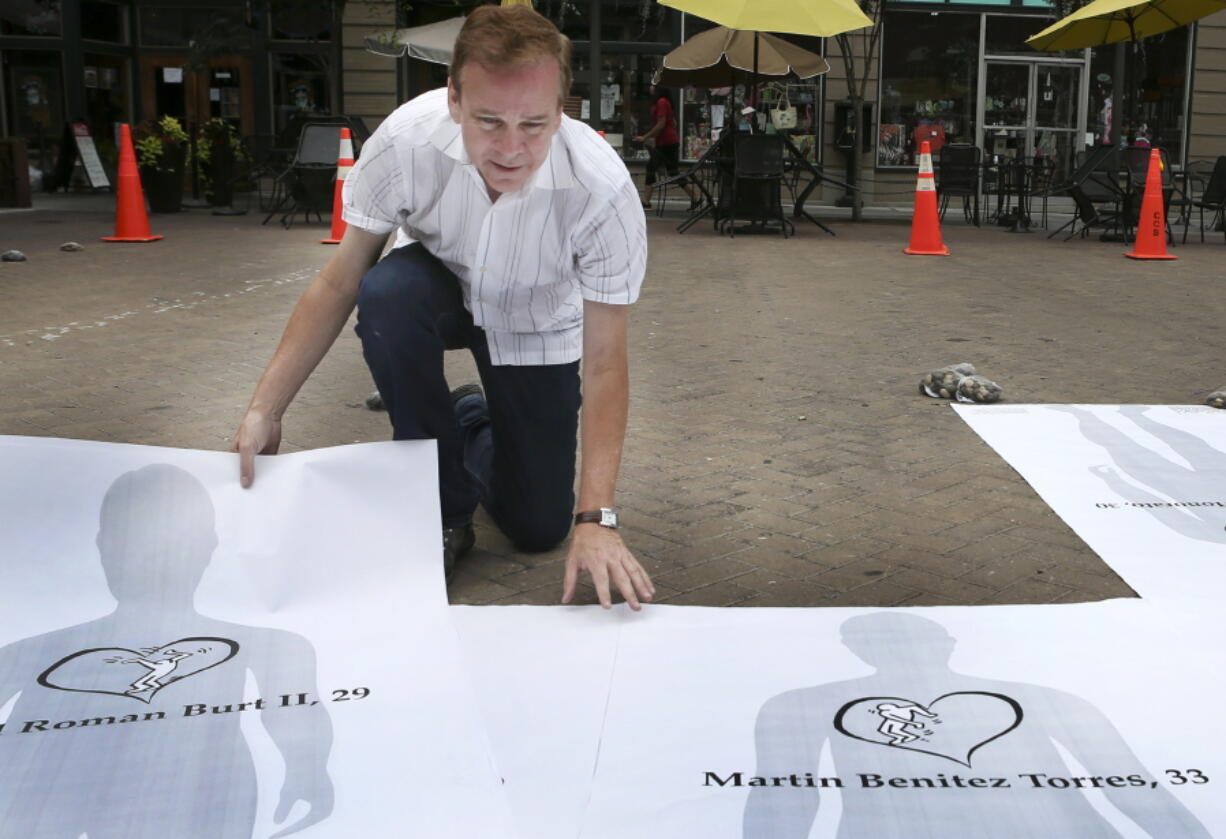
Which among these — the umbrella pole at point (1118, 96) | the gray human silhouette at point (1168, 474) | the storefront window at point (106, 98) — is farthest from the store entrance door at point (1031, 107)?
the gray human silhouette at point (1168, 474)

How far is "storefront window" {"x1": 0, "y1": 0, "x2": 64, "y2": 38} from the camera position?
51.5ft

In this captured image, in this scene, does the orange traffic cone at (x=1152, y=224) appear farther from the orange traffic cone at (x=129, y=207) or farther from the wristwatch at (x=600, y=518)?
the wristwatch at (x=600, y=518)

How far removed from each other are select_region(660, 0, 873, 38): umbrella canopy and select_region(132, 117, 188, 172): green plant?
618 centimetres

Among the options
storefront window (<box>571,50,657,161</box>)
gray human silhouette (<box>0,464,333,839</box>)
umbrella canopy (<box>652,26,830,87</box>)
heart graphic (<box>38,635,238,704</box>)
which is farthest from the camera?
storefront window (<box>571,50,657,161</box>)

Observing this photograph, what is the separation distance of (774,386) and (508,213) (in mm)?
2406

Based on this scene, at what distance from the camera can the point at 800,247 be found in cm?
1054

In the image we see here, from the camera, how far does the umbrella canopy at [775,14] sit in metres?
9.73

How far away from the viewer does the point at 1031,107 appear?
1772 centimetres

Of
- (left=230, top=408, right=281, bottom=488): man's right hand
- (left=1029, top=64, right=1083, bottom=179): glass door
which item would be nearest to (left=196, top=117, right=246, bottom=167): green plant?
(left=1029, top=64, right=1083, bottom=179): glass door

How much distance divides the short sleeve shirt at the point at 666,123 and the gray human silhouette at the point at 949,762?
540 inches

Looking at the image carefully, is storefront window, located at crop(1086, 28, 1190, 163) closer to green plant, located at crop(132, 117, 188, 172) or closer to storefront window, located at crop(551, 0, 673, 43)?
storefront window, located at crop(551, 0, 673, 43)

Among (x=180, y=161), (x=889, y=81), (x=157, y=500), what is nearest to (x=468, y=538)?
(x=157, y=500)

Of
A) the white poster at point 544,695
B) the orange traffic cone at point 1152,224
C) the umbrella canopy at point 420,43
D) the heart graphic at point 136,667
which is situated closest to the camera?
the white poster at point 544,695

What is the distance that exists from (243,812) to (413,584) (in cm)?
59
